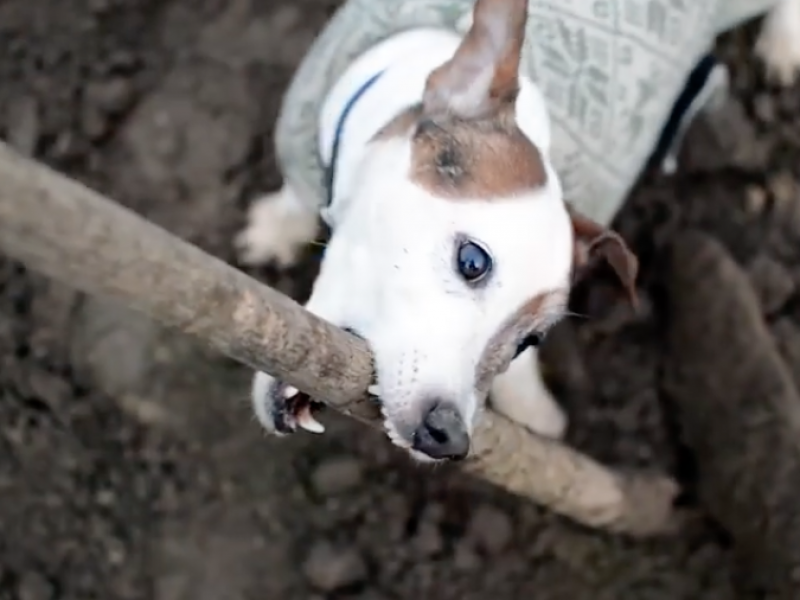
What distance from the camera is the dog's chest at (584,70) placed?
164cm

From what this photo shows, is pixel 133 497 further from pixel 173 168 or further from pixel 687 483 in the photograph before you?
pixel 687 483

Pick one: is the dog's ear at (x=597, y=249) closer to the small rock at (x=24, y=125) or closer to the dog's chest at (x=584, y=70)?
the dog's chest at (x=584, y=70)

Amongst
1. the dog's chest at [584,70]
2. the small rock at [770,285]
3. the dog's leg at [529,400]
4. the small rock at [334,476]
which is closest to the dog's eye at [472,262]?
the dog's chest at [584,70]

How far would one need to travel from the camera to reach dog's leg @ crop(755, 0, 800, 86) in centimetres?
218

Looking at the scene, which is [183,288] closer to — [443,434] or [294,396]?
[443,434]

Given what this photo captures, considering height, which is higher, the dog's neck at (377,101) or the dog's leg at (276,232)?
the dog's neck at (377,101)

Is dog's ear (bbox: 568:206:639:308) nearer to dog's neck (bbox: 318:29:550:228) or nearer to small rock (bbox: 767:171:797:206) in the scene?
dog's neck (bbox: 318:29:550:228)

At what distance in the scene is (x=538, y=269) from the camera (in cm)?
134

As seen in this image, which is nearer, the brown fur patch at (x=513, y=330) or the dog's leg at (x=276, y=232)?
the brown fur patch at (x=513, y=330)

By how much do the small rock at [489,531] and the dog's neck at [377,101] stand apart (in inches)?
25.0

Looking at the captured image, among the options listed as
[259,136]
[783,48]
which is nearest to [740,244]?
[783,48]

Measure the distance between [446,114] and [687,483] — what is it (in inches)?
36.8

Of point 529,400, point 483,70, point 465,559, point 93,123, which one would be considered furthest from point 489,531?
point 93,123

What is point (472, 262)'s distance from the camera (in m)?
1.29
